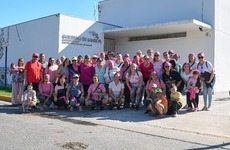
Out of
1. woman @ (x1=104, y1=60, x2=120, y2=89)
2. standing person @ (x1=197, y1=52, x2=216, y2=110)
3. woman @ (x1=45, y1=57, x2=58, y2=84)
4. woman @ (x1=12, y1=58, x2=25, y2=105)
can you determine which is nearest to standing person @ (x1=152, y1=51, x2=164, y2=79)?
standing person @ (x1=197, y1=52, x2=216, y2=110)

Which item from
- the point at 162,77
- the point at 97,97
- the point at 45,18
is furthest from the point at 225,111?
the point at 45,18

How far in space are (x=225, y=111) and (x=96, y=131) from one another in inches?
194

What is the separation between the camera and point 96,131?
23.1 ft

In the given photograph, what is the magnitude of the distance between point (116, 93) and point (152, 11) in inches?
385

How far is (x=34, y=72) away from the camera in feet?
34.6

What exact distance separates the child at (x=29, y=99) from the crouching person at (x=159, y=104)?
395cm

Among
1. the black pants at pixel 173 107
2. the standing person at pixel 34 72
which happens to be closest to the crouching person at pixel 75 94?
the standing person at pixel 34 72

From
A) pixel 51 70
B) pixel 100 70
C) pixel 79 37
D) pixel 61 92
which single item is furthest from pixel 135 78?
pixel 79 37

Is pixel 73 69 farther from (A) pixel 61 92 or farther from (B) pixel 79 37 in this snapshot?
(B) pixel 79 37

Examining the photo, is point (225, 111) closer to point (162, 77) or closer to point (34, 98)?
point (162, 77)

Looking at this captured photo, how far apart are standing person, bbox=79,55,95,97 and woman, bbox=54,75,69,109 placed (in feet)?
2.06

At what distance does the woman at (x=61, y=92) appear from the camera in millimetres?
10344

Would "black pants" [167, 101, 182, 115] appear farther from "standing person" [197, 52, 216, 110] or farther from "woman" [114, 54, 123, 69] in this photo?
"woman" [114, 54, 123, 69]

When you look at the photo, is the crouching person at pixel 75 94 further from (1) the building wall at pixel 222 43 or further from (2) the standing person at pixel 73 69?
(1) the building wall at pixel 222 43
